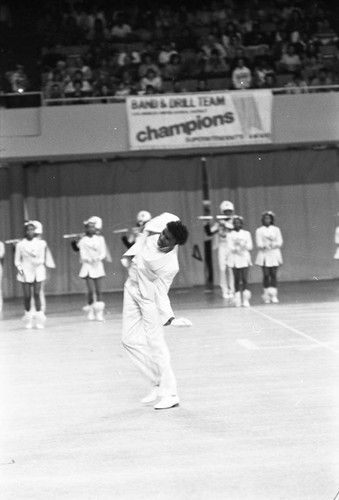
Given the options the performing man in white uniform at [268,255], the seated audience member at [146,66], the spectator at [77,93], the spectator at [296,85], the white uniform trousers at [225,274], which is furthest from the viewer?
the seated audience member at [146,66]

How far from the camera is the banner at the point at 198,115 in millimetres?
25531

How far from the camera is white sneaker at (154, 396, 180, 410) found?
9.90 metres

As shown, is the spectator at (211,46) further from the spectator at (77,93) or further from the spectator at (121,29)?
the spectator at (77,93)

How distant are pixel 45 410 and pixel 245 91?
16718 mm

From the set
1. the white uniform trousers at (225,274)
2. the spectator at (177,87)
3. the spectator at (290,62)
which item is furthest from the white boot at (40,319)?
the spectator at (290,62)

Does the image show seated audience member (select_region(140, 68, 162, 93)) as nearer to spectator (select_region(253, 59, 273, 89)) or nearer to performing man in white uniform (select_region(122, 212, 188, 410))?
spectator (select_region(253, 59, 273, 89))

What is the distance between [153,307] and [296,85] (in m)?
17.4

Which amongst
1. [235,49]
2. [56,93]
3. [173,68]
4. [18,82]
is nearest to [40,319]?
[56,93]

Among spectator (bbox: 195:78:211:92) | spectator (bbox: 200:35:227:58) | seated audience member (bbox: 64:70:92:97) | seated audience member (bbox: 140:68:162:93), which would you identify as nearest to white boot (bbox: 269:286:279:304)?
spectator (bbox: 195:78:211:92)

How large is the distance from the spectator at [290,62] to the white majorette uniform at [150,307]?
58.5ft

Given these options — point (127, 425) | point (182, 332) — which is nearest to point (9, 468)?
point (127, 425)

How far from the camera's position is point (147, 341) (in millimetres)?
10070

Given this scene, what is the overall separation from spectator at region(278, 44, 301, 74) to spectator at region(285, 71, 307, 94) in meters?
0.20

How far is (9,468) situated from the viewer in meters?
7.55
